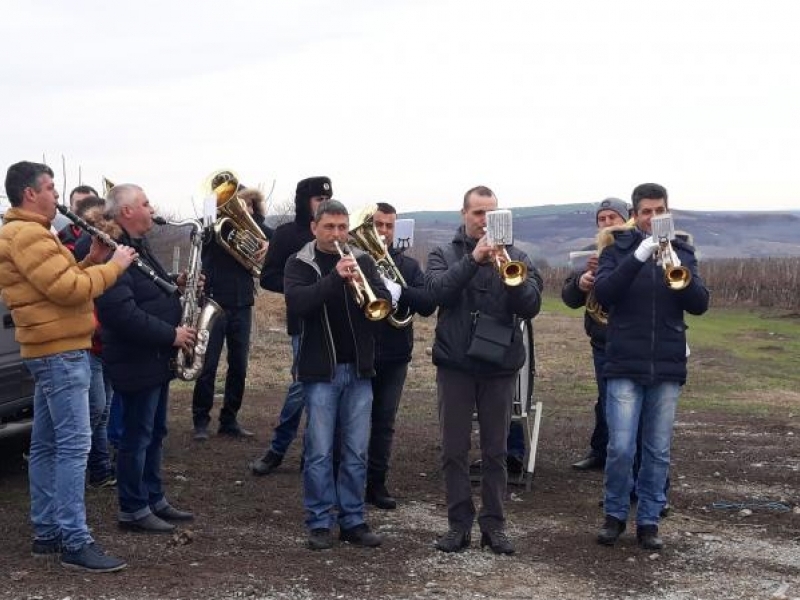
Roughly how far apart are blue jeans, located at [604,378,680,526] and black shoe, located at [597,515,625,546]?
0.10ft

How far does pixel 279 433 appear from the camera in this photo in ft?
25.3

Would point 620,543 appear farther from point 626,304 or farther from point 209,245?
point 209,245

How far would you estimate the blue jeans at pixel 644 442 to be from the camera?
609cm

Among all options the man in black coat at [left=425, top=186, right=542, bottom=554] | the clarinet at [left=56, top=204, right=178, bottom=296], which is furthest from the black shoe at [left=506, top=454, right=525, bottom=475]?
the clarinet at [left=56, top=204, right=178, bottom=296]

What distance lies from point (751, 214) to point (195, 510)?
75.3 metres

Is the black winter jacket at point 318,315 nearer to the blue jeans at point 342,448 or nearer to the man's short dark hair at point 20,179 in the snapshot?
the blue jeans at point 342,448

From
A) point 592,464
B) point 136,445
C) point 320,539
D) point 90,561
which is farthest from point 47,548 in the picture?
point 592,464

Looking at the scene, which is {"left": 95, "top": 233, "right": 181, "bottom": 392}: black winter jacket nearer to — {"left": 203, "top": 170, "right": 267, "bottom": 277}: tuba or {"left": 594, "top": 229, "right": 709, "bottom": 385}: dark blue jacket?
{"left": 203, "top": 170, "right": 267, "bottom": 277}: tuba

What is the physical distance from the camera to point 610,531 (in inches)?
242

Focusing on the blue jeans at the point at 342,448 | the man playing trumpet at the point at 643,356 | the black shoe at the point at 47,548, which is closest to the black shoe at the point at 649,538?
the man playing trumpet at the point at 643,356

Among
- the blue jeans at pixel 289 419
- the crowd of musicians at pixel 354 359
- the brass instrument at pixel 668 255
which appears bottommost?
the blue jeans at pixel 289 419

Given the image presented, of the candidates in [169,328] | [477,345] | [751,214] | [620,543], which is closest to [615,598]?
[620,543]

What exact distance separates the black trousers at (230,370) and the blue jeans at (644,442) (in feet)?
11.8

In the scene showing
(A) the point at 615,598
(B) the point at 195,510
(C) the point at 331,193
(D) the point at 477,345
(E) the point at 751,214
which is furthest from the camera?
(E) the point at 751,214
